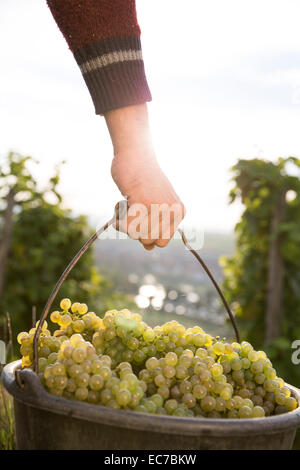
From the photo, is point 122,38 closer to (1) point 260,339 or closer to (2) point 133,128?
(2) point 133,128

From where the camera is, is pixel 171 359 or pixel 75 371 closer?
pixel 75 371

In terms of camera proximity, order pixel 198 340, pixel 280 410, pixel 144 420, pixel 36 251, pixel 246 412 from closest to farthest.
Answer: pixel 144 420 < pixel 246 412 < pixel 280 410 < pixel 198 340 < pixel 36 251

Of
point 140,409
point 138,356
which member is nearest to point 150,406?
point 140,409

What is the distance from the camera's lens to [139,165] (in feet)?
5.15

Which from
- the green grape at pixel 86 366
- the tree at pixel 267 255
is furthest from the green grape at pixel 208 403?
the tree at pixel 267 255

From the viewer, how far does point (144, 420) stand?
45.6 inches

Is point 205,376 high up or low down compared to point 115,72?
down

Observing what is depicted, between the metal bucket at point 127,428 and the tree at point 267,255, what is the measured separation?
10.9ft

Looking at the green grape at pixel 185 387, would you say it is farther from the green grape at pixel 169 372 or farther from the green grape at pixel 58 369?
the green grape at pixel 58 369

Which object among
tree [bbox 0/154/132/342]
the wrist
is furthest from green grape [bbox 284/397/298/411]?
tree [bbox 0/154/132/342]

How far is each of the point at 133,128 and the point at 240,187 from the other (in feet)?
11.0

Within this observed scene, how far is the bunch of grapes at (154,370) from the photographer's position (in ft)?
4.32

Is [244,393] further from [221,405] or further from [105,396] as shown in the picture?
[105,396]

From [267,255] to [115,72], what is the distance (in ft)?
11.5
